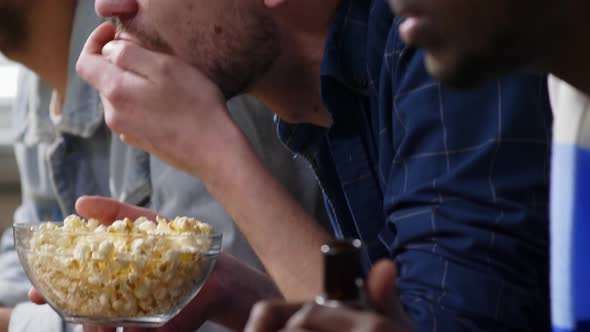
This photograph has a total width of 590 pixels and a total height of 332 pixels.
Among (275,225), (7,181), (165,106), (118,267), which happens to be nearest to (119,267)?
(118,267)

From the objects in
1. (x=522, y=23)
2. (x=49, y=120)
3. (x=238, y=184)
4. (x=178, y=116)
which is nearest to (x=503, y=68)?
(x=522, y=23)

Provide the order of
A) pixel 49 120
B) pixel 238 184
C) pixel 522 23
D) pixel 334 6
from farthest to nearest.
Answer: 1. pixel 49 120
2. pixel 334 6
3. pixel 238 184
4. pixel 522 23

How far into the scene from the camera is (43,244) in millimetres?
1005

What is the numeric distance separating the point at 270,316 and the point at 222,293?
586 mm

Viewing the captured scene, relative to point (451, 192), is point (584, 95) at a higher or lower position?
higher

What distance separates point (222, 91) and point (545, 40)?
668 millimetres

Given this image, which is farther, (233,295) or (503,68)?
(233,295)

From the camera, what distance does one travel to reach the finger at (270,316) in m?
0.64

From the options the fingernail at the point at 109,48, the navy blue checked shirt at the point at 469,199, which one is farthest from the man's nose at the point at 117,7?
the navy blue checked shirt at the point at 469,199

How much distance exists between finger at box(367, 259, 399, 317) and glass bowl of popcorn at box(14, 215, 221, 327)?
0.38 metres

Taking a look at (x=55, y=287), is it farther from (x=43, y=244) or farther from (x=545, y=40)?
(x=545, y=40)

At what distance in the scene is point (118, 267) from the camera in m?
0.96

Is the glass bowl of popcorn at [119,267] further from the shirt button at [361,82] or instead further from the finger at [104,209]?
the shirt button at [361,82]

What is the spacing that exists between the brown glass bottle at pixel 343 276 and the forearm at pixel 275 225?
0.49m
